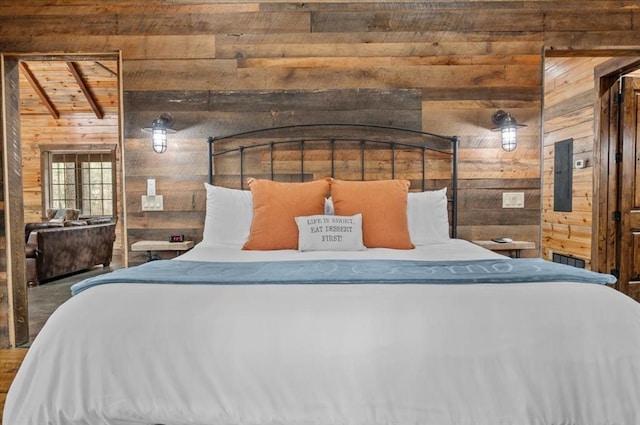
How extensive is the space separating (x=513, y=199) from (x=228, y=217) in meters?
2.04

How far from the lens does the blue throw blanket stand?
134cm

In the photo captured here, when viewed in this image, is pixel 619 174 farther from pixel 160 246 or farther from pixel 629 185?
pixel 160 246

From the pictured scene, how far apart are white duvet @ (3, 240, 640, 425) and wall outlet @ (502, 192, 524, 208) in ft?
6.01

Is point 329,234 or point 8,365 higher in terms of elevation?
point 329,234

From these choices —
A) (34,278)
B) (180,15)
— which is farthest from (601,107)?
(34,278)

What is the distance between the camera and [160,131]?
2803 millimetres

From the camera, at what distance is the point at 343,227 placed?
2141 millimetres

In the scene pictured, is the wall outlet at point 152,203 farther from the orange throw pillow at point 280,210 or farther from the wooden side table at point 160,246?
the orange throw pillow at point 280,210

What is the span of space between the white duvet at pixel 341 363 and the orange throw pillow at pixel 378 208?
1.03 metres

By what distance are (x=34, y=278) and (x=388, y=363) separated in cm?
492

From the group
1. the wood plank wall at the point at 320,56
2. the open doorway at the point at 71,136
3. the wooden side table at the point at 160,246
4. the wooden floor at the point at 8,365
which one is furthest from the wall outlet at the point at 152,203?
the open doorway at the point at 71,136

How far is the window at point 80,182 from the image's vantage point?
7395 mm

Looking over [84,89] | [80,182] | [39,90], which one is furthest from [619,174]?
[80,182]

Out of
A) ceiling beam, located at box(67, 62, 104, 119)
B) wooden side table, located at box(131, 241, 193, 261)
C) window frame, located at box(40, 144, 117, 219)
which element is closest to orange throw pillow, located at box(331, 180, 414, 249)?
wooden side table, located at box(131, 241, 193, 261)
